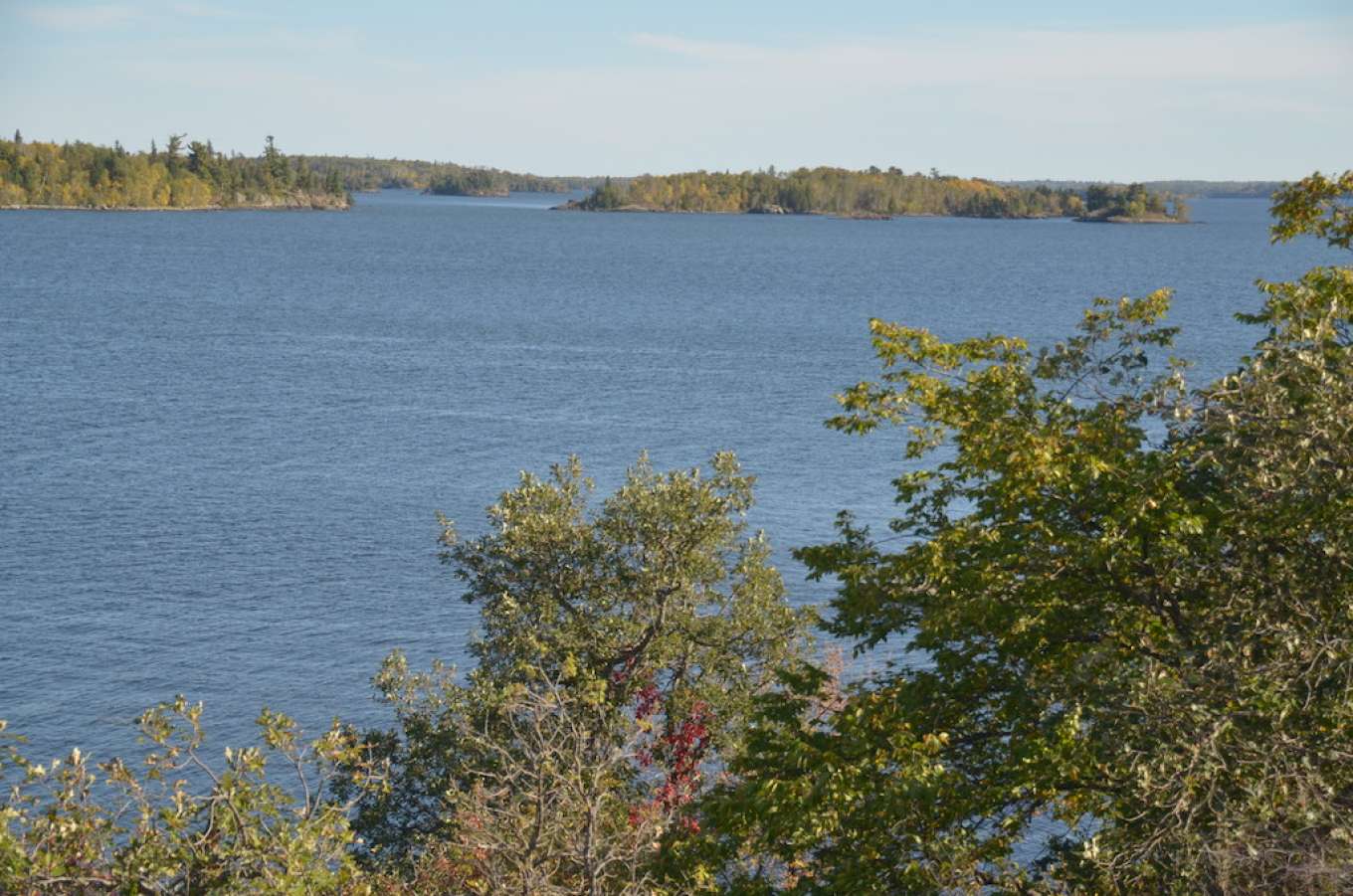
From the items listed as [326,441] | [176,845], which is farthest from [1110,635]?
[326,441]

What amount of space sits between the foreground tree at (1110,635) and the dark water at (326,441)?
24.4 m

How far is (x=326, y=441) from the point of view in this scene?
69562mm

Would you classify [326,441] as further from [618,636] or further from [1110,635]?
[1110,635]

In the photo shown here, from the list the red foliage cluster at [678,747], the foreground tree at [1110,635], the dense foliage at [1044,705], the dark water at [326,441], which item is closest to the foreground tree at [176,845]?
the dense foliage at [1044,705]

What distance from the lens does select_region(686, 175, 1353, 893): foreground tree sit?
1235 centimetres

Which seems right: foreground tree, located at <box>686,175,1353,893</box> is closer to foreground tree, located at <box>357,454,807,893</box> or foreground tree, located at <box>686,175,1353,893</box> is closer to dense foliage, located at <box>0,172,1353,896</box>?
dense foliage, located at <box>0,172,1353,896</box>

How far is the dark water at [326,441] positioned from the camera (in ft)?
140

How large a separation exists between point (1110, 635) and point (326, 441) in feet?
193

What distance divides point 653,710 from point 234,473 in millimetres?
42042

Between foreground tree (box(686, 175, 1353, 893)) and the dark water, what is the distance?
24.4 metres

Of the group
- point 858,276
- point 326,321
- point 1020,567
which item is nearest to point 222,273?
point 326,321

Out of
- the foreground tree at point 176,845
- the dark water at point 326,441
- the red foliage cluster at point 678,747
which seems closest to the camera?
the foreground tree at point 176,845

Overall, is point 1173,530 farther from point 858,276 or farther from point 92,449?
point 858,276

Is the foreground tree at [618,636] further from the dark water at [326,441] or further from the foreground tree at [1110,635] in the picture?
the dark water at [326,441]
